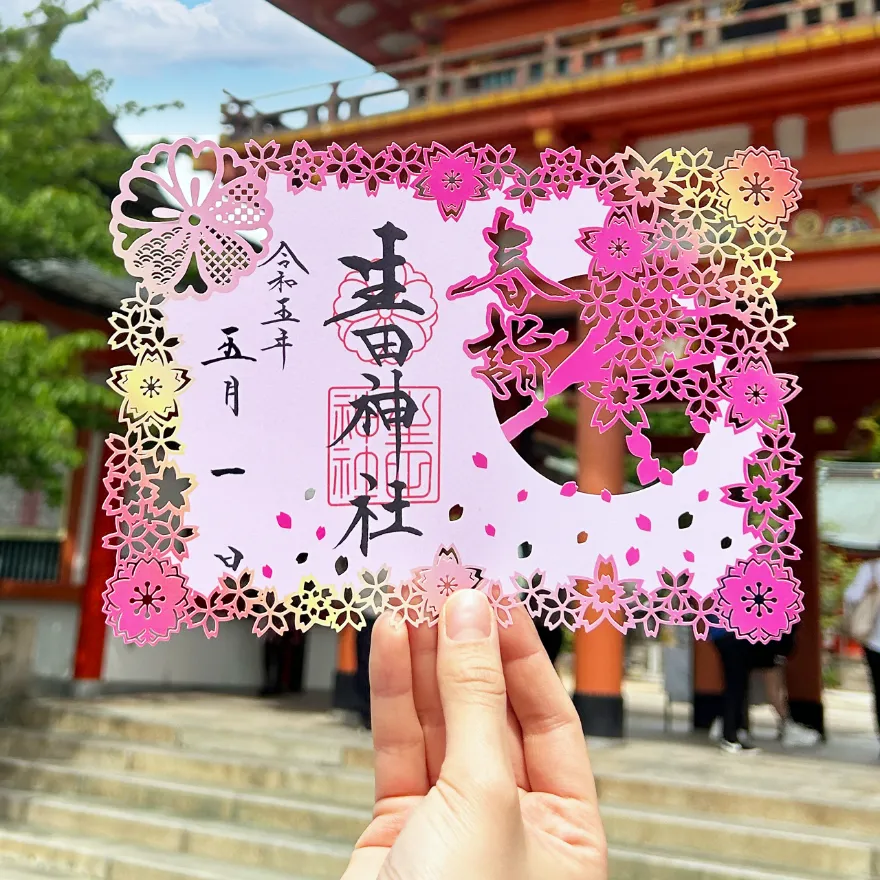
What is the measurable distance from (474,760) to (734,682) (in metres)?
3.89

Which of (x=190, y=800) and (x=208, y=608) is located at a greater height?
(x=208, y=608)

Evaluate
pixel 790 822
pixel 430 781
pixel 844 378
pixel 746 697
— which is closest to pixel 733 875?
pixel 790 822

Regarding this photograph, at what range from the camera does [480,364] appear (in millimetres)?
1294

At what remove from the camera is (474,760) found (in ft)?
3.30

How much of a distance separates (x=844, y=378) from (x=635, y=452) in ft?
19.2

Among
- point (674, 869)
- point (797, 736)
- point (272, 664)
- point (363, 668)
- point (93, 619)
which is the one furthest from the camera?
point (272, 664)

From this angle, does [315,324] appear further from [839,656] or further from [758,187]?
[839,656]

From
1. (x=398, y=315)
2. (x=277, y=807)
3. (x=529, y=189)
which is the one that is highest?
(x=529, y=189)

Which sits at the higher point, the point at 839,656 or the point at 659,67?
the point at 659,67

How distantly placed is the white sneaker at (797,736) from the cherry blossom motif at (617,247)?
504cm

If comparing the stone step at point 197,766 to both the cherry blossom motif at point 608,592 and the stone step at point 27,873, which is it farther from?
the cherry blossom motif at point 608,592

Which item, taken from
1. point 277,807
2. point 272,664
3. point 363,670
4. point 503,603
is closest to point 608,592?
point 503,603

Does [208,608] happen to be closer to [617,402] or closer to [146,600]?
[146,600]

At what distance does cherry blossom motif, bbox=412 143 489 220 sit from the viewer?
1332 mm
